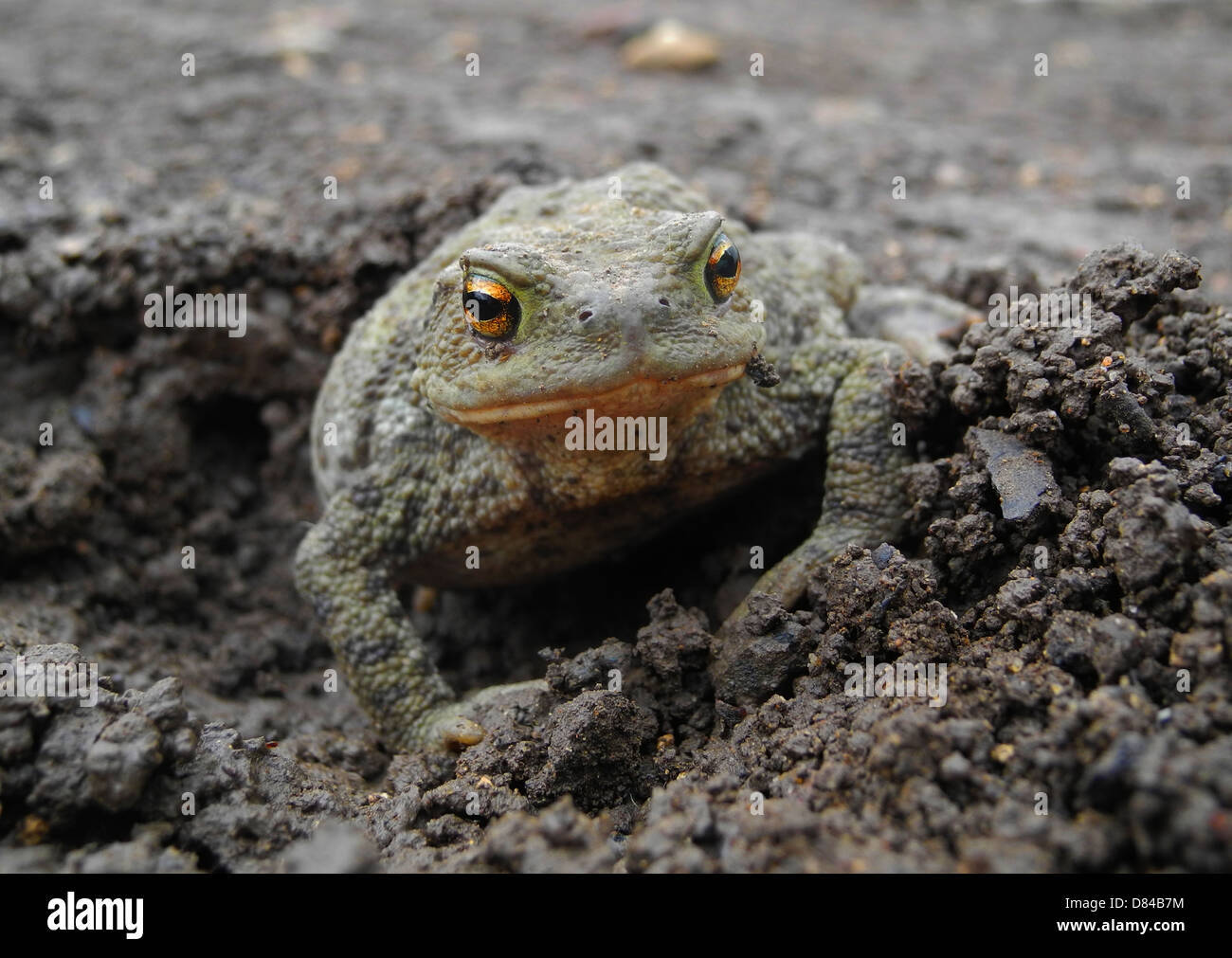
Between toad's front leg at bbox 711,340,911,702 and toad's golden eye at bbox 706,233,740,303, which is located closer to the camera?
toad's golden eye at bbox 706,233,740,303

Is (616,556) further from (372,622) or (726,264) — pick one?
(726,264)

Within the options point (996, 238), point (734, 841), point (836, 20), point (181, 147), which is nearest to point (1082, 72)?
point (836, 20)

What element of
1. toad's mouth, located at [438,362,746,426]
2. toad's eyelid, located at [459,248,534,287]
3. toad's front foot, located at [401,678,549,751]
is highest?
toad's eyelid, located at [459,248,534,287]

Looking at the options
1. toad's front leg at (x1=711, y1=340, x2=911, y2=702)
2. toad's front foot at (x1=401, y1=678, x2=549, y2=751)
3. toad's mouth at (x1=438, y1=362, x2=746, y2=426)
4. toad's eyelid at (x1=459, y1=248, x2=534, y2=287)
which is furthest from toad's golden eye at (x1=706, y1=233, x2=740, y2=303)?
toad's front foot at (x1=401, y1=678, x2=549, y2=751)

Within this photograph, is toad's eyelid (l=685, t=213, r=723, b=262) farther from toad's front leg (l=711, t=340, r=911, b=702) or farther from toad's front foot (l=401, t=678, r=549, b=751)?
toad's front foot (l=401, t=678, r=549, b=751)

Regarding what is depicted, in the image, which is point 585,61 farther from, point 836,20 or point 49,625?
point 49,625

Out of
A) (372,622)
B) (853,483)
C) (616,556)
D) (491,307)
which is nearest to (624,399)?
(491,307)

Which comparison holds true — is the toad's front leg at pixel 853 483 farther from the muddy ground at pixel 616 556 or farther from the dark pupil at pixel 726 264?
the dark pupil at pixel 726 264
